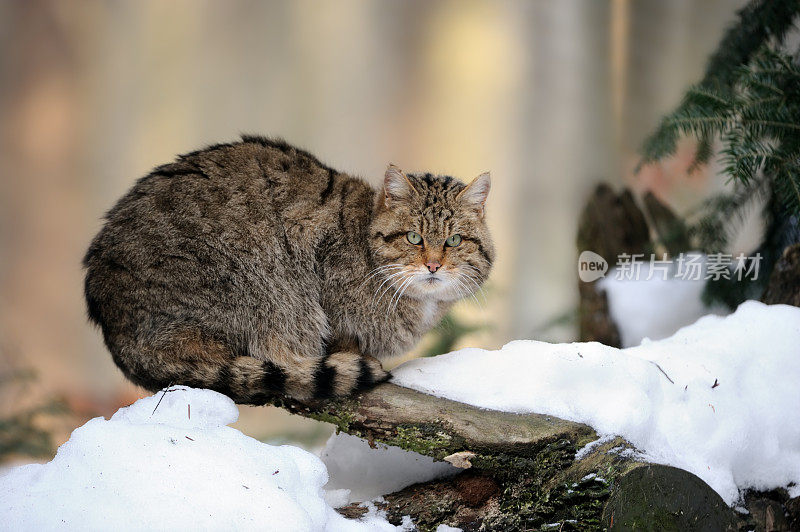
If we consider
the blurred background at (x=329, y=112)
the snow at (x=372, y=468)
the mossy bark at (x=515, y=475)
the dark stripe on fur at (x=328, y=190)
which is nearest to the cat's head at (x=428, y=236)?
the dark stripe on fur at (x=328, y=190)

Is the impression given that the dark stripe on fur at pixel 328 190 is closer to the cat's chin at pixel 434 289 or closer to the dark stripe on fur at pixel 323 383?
the cat's chin at pixel 434 289

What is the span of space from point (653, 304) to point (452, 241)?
1327mm

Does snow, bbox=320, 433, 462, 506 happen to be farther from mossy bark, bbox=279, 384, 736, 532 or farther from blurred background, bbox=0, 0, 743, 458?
blurred background, bbox=0, 0, 743, 458

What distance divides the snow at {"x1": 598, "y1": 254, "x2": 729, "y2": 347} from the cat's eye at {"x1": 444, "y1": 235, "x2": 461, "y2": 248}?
1261 millimetres

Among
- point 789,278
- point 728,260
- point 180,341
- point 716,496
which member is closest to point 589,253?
point 728,260

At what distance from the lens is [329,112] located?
9.82 ft

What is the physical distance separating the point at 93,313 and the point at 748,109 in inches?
76.9

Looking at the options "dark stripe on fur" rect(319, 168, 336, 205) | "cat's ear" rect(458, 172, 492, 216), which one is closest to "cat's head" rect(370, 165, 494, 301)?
"cat's ear" rect(458, 172, 492, 216)

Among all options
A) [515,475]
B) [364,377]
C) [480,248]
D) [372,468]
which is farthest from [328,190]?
[515,475]

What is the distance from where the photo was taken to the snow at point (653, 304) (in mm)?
2578

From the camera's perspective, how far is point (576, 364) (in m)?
1.52

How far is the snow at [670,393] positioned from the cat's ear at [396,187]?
0.43 meters

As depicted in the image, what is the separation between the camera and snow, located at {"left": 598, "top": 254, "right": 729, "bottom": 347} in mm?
2578

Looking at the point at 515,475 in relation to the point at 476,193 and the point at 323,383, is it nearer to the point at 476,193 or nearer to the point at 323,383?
the point at 323,383
